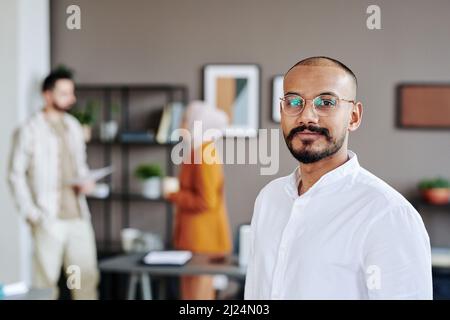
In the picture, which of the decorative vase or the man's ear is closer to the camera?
the man's ear

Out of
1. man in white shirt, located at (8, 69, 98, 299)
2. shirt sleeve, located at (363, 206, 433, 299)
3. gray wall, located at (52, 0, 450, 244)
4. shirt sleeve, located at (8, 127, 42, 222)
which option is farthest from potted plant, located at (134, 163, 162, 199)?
shirt sleeve, located at (363, 206, 433, 299)

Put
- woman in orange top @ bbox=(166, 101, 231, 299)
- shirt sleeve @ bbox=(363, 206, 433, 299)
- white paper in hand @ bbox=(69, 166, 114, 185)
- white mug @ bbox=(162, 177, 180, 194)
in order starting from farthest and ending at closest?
white mug @ bbox=(162, 177, 180, 194) → white paper in hand @ bbox=(69, 166, 114, 185) → woman in orange top @ bbox=(166, 101, 231, 299) → shirt sleeve @ bbox=(363, 206, 433, 299)

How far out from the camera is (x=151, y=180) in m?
2.47

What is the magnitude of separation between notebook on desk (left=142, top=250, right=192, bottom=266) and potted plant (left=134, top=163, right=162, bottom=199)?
66cm

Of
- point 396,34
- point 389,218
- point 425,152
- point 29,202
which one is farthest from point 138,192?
point 389,218

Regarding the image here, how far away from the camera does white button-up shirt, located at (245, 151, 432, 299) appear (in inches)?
20.3

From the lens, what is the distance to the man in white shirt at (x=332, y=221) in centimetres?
52

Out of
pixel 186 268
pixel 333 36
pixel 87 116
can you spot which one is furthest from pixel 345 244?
pixel 87 116

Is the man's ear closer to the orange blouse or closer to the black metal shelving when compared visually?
the orange blouse

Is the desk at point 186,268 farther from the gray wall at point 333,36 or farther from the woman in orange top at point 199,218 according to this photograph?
the gray wall at point 333,36

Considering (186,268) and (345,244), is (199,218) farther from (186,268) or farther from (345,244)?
(345,244)

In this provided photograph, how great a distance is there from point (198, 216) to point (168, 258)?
215 millimetres
